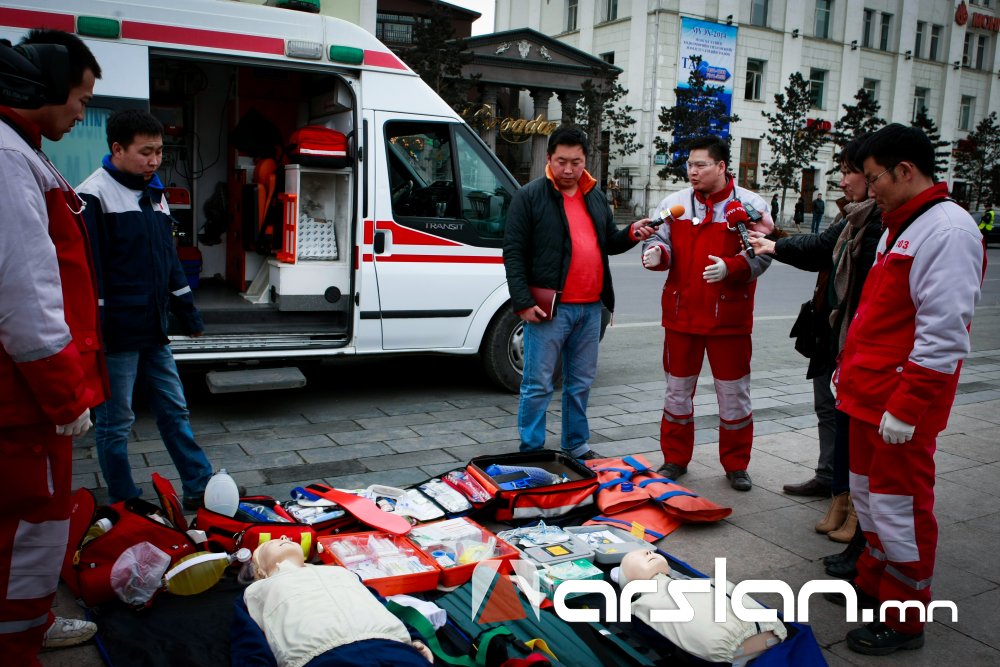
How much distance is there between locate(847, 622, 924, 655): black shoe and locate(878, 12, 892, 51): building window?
5156 centimetres

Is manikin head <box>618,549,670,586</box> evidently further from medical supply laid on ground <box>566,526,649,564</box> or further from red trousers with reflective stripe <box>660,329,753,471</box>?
→ red trousers with reflective stripe <box>660,329,753,471</box>

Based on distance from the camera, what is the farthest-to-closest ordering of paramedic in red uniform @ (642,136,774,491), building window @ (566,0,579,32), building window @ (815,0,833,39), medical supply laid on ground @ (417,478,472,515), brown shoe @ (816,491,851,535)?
1. building window @ (566,0,579,32)
2. building window @ (815,0,833,39)
3. paramedic in red uniform @ (642,136,774,491)
4. brown shoe @ (816,491,851,535)
5. medical supply laid on ground @ (417,478,472,515)

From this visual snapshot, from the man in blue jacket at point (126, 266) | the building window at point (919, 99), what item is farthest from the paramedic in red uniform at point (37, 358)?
the building window at point (919, 99)

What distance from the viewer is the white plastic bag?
133 inches

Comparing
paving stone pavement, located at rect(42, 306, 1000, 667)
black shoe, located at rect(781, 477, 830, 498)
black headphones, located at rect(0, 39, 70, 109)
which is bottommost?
paving stone pavement, located at rect(42, 306, 1000, 667)

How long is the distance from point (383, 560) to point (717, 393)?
2401 millimetres

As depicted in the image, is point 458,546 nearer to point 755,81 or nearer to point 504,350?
point 504,350

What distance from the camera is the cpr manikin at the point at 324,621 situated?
8.59 ft

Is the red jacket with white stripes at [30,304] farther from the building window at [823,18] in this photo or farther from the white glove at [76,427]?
the building window at [823,18]

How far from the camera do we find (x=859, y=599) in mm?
3742

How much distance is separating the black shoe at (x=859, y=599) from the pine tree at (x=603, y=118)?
32.2 metres

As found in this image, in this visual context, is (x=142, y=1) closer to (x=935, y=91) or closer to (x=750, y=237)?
(x=750, y=237)

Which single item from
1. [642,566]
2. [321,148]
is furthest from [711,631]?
[321,148]

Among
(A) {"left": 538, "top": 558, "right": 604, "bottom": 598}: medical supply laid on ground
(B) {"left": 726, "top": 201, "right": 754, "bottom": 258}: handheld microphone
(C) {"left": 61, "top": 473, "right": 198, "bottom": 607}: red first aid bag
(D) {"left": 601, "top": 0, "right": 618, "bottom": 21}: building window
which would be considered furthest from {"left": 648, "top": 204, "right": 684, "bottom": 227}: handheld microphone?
(D) {"left": 601, "top": 0, "right": 618, "bottom": 21}: building window
